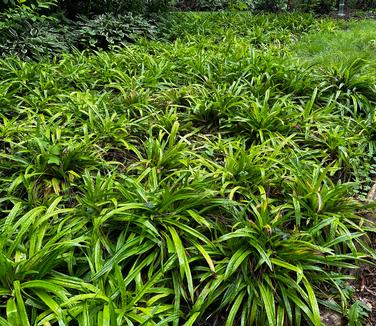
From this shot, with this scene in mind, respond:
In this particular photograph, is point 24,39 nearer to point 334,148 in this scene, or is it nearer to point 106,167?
point 106,167

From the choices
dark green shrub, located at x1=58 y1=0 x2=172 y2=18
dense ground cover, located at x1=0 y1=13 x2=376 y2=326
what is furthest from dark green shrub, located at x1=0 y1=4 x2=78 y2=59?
dark green shrub, located at x1=58 y1=0 x2=172 y2=18

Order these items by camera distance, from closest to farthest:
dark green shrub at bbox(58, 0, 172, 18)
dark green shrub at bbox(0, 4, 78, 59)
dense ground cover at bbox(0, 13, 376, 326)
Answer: dense ground cover at bbox(0, 13, 376, 326) < dark green shrub at bbox(0, 4, 78, 59) < dark green shrub at bbox(58, 0, 172, 18)

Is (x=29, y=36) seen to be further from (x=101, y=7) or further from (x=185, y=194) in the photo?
(x=185, y=194)

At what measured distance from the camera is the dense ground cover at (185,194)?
1.79m

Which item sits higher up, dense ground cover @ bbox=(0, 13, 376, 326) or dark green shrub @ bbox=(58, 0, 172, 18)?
dark green shrub @ bbox=(58, 0, 172, 18)

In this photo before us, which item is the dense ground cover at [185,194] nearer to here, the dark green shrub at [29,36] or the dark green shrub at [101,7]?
the dark green shrub at [29,36]

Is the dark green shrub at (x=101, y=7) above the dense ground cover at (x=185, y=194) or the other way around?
above

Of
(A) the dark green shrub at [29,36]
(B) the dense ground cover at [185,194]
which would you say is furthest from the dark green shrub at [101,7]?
(B) the dense ground cover at [185,194]

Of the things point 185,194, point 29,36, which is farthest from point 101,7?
point 185,194

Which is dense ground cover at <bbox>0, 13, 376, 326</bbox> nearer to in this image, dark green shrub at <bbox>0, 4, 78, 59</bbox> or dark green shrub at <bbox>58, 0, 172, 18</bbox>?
dark green shrub at <bbox>0, 4, 78, 59</bbox>

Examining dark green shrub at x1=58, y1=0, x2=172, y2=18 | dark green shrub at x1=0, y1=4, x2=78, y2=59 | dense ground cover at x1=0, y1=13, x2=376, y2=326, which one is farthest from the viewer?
dark green shrub at x1=58, y1=0, x2=172, y2=18

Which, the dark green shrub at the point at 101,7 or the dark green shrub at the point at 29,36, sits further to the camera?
the dark green shrub at the point at 101,7

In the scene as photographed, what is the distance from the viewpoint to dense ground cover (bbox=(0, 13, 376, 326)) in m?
1.79

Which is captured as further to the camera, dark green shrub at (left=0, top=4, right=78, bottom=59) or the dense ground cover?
dark green shrub at (left=0, top=4, right=78, bottom=59)
